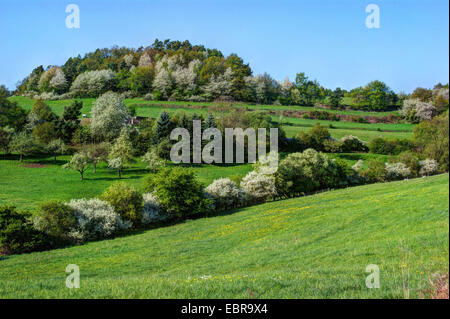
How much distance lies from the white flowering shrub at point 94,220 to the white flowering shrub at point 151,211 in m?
3.20

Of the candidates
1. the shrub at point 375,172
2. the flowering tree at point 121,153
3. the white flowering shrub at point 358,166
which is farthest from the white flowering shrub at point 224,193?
Result: the shrub at point 375,172

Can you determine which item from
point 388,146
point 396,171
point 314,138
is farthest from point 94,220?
point 314,138

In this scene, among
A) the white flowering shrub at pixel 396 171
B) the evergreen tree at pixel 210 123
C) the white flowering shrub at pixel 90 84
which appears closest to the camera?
the white flowering shrub at pixel 396 171

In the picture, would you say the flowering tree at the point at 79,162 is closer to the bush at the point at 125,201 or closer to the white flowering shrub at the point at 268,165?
the bush at the point at 125,201

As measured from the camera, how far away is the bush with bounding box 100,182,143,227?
35.4 meters

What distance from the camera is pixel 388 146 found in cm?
5666

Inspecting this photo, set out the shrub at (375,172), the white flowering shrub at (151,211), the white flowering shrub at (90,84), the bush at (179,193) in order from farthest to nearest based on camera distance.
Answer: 1. the white flowering shrub at (90,84)
2. the shrub at (375,172)
3. the bush at (179,193)
4. the white flowering shrub at (151,211)

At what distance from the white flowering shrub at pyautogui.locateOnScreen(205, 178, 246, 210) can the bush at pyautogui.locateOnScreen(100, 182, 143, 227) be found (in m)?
9.75

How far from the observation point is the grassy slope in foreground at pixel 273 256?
28.6 ft

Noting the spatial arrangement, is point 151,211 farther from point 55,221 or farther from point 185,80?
point 185,80

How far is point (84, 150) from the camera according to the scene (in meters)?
55.7

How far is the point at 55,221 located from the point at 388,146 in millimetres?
47642

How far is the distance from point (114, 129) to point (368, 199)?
47.4 metres
